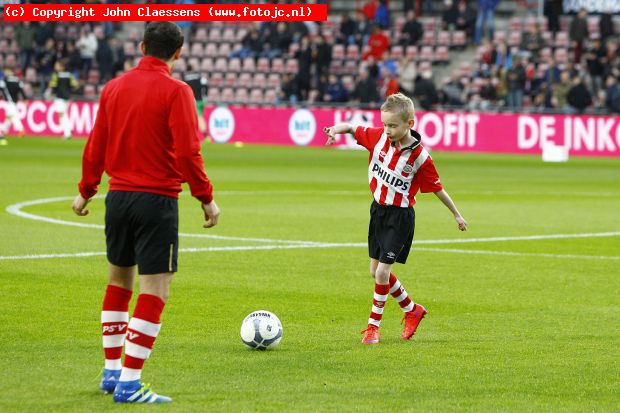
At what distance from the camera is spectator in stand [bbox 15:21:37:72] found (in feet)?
156

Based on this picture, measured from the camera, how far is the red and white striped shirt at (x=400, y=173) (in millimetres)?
9312

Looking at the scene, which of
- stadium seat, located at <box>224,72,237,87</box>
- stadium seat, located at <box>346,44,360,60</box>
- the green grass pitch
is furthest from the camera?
stadium seat, located at <box>224,72,237,87</box>

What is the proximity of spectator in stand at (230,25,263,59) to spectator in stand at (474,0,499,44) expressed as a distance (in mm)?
7498

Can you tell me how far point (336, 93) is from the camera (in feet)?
135

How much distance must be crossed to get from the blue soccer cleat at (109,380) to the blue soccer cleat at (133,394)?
0.25 meters

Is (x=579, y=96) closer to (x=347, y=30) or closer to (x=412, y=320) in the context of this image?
(x=347, y=30)

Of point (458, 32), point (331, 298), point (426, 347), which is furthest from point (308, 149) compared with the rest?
point (426, 347)

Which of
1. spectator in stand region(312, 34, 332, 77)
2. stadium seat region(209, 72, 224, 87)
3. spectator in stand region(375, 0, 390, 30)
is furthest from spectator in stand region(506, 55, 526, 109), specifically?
stadium seat region(209, 72, 224, 87)

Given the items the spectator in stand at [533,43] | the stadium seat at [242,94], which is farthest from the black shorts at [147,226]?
the stadium seat at [242,94]

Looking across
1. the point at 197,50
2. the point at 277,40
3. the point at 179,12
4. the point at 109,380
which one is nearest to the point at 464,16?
the point at 277,40

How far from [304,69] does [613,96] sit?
35.1ft

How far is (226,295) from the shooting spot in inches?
443

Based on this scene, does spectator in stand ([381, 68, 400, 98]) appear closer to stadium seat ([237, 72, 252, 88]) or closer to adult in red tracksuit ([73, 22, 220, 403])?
stadium seat ([237, 72, 252, 88])

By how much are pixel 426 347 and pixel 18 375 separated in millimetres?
2788
